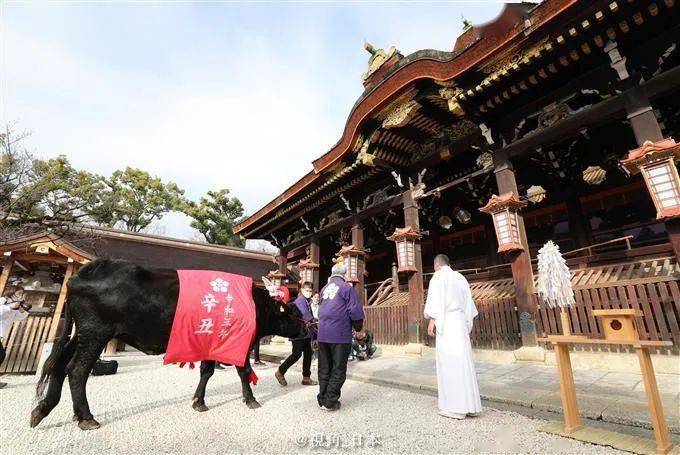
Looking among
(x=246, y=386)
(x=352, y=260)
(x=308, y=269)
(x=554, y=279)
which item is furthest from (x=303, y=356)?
(x=308, y=269)

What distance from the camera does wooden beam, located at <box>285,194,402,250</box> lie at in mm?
9584

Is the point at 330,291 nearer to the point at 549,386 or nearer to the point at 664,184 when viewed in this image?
the point at 549,386

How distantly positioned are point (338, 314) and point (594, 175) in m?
8.61

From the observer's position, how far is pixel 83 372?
3482 millimetres

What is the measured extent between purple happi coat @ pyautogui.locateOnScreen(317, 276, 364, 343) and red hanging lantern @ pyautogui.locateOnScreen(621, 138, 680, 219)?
15.4 feet

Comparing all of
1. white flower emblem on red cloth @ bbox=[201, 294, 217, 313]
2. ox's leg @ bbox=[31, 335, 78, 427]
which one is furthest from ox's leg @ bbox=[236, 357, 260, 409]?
ox's leg @ bbox=[31, 335, 78, 427]

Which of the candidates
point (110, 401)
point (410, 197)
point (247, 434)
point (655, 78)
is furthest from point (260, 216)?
point (655, 78)

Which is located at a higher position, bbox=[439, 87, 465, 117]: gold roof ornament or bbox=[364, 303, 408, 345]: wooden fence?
bbox=[439, 87, 465, 117]: gold roof ornament

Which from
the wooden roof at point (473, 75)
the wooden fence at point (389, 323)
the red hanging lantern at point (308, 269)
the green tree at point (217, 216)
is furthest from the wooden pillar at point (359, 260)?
the green tree at point (217, 216)

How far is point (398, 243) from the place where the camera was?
8516mm

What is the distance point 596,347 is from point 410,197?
5.09 meters

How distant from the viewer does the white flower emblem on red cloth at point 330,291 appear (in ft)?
14.0

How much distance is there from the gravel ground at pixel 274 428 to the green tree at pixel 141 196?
2779cm

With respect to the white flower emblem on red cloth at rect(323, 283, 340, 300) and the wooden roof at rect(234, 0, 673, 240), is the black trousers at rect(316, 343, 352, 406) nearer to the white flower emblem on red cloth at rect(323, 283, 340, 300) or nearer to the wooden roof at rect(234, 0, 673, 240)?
the white flower emblem on red cloth at rect(323, 283, 340, 300)
